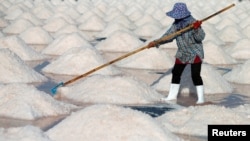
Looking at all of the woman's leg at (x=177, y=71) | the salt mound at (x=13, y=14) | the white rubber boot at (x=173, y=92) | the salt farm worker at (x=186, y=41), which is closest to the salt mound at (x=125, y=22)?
the salt mound at (x=13, y=14)

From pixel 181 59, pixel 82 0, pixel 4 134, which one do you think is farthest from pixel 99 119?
pixel 82 0

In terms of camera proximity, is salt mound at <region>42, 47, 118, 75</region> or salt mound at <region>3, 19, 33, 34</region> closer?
salt mound at <region>42, 47, 118, 75</region>

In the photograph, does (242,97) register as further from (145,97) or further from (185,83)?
(145,97)

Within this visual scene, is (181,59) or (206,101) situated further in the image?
(206,101)

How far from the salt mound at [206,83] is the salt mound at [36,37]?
577cm

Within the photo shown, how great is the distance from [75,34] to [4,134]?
24.7 ft

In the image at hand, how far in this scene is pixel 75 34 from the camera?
468 inches

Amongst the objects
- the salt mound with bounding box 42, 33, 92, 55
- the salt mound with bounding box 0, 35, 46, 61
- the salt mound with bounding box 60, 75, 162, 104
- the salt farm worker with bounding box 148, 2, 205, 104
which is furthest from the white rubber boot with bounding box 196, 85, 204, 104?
the salt mound with bounding box 42, 33, 92, 55

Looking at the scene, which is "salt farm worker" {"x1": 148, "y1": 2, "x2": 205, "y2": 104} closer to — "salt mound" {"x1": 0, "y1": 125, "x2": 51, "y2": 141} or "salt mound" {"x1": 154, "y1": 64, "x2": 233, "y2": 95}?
"salt mound" {"x1": 154, "y1": 64, "x2": 233, "y2": 95}

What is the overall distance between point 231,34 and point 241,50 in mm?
3355

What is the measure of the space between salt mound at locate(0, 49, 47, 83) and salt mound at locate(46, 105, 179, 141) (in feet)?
9.73

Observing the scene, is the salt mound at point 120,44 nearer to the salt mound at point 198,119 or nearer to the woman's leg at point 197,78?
the woman's leg at point 197,78

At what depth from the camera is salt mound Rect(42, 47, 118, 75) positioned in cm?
859

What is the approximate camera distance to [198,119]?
17.2ft
